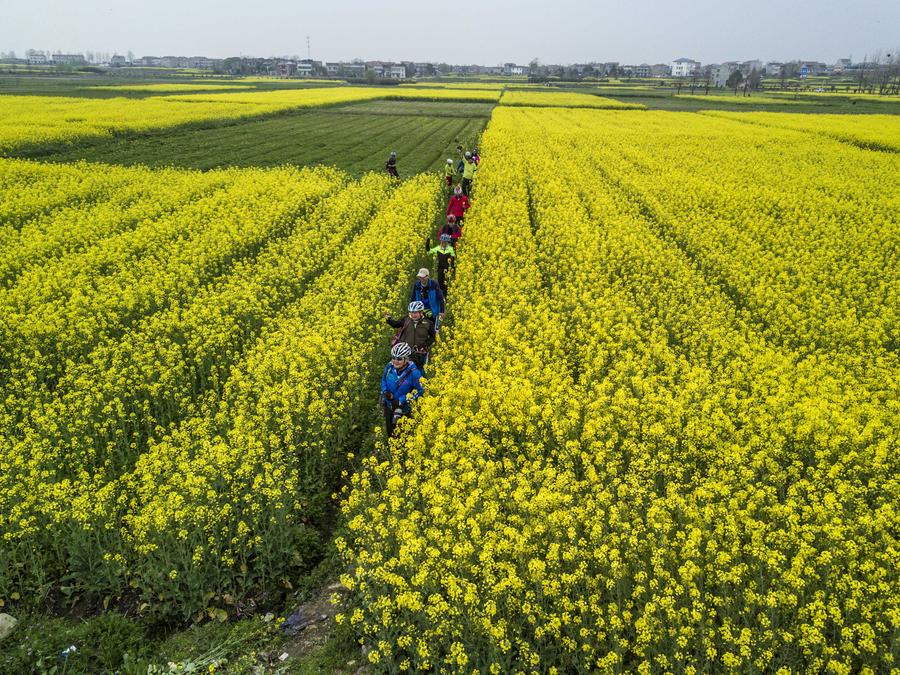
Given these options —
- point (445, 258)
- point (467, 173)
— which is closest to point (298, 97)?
point (467, 173)

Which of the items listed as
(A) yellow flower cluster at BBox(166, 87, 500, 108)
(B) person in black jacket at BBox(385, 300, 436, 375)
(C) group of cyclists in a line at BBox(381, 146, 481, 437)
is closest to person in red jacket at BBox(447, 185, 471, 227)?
(C) group of cyclists in a line at BBox(381, 146, 481, 437)

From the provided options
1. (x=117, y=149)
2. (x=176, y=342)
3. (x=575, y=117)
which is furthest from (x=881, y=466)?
(x=575, y=117)

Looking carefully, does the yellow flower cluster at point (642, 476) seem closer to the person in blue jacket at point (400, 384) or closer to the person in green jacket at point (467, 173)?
the person in blue jacket at point (400, 384)

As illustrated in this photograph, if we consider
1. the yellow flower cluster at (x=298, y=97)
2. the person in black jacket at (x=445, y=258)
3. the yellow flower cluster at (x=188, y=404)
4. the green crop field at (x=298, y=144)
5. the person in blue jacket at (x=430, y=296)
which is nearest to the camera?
the yellow flower cluster at (x=188, y=404)

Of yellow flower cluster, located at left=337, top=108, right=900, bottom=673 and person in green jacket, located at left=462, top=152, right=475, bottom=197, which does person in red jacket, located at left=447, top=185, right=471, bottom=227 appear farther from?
person in green jacket, located at left=462, top=152, right=475, bottom=197

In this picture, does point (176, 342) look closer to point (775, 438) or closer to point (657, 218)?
point (775, 438)

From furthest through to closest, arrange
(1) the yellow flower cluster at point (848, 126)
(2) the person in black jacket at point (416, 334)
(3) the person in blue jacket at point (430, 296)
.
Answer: (1) the yellow flower cluster at point (848, 126)
(3) the person in blue jacket at point (430, 296)
(2) the person in black jacket at point (416, 334)

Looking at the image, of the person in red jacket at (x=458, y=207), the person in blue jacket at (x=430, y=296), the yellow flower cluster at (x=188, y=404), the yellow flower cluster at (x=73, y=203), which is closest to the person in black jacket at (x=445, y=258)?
the yellow flower cluster at (x=188, y=404)

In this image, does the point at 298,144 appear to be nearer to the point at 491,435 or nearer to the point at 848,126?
the point at 491,435
